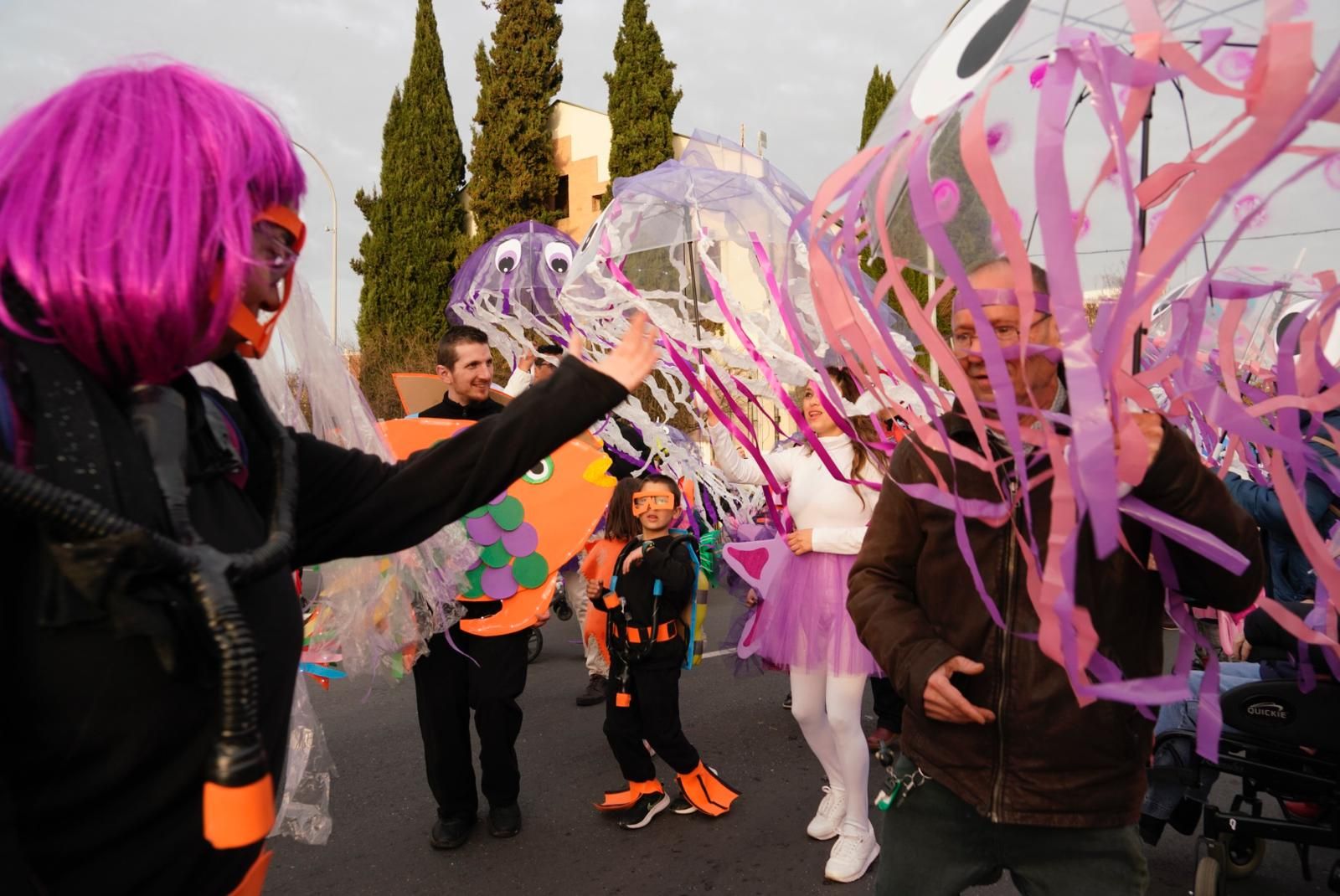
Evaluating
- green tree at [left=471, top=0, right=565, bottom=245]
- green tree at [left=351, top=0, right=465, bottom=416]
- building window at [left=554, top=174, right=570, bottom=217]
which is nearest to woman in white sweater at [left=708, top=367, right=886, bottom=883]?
green tree at [left=351, top=0, right=465, bottom=416]

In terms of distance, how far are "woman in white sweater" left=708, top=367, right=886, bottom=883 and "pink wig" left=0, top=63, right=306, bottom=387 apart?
2.45 metres

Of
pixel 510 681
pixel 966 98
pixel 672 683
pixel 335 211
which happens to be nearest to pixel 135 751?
pixel 966 98

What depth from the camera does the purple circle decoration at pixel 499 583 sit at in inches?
143

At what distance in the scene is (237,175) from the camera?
1.06m

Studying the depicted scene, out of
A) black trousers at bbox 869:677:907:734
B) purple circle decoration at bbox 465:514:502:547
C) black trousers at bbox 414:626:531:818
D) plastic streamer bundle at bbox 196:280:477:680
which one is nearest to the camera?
plastic streamer bundle at bbox 196:280:477:680

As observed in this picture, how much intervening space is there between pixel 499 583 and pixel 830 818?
1.58 metres

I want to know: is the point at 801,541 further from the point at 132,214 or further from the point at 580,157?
the point at 580,157

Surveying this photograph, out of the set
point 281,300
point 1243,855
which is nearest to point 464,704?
point 281,300

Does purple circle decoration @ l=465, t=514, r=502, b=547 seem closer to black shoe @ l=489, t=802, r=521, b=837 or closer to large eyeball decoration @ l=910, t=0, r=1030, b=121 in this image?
black shoe @ l=489, t=802, r=521, b=837

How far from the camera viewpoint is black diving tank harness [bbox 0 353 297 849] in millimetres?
918

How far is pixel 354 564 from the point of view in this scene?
2742 millimetres

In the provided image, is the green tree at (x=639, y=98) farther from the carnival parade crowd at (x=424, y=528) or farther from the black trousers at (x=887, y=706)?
the carnival parade crowd at (x=424, y=528)

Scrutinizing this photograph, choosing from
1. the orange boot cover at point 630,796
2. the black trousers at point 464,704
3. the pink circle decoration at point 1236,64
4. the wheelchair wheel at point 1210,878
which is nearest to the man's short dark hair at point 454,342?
the black trousers at point 464,704

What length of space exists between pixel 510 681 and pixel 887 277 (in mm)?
2545
